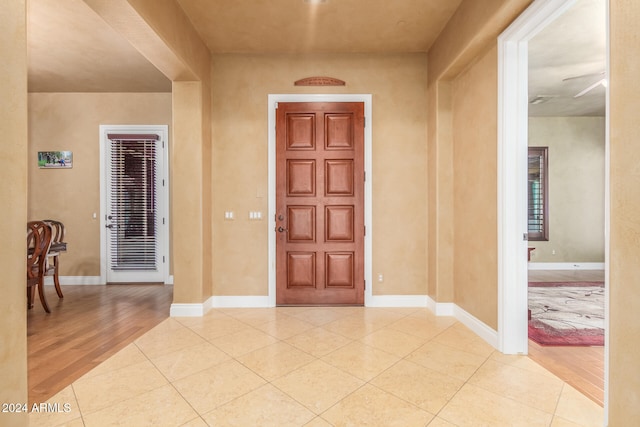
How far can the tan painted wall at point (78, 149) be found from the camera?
5176 millimetres

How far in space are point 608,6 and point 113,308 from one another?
513 centimetres

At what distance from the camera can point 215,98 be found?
12.7 ft

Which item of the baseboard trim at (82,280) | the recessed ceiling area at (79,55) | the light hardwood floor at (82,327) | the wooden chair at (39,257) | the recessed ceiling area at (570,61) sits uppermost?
the recessed ceiling area at (79,55)

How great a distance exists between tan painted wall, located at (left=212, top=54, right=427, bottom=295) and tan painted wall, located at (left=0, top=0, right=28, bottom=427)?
2409 mm

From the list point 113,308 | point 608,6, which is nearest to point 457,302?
point 608,6

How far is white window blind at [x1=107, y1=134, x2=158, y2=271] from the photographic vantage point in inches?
205

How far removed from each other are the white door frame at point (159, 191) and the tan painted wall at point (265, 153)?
185cm

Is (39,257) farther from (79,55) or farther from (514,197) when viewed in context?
(514,197)

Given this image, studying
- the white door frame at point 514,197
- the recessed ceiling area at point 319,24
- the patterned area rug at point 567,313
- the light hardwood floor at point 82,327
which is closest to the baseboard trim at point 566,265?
the patterned area rug at point 567,313

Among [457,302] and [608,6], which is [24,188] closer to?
[608,6]

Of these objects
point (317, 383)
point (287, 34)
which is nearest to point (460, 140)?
Answer: point (287, 34)

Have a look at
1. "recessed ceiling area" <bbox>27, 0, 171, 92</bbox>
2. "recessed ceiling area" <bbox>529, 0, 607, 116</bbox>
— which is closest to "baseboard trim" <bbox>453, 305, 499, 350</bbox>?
"recessed ceiling area" <bbox>529, 0, 607, 116</bbox>

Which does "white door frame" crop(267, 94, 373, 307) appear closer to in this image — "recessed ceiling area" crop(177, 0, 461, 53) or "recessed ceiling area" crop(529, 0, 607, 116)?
"recessed ceiling area" crop(177, 0, 461, 53)

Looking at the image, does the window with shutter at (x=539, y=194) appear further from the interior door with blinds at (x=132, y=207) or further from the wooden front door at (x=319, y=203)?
the interior door with blinds at (x=132, y=207)
